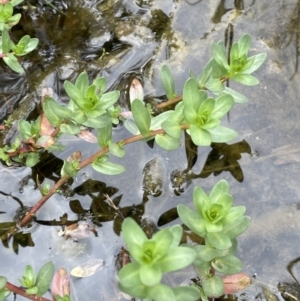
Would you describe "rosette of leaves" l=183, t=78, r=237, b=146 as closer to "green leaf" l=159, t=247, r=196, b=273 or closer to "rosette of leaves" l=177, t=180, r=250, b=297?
"rosette of leaves" l=177, t=180, r=250, b=297

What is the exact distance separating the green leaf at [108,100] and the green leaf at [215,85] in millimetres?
547

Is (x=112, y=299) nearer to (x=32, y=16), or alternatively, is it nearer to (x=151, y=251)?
(x=151, y=251)

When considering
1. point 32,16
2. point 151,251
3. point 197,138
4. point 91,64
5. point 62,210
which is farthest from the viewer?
point 32,16

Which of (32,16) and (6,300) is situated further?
(32,16)

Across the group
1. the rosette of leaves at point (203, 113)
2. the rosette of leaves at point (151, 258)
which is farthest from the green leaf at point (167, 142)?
the rosette of leaves at point (151, 258)

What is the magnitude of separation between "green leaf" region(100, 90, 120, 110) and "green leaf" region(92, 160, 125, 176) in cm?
33

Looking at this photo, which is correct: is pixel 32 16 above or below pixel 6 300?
above

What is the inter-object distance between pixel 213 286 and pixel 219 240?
11.8 inches

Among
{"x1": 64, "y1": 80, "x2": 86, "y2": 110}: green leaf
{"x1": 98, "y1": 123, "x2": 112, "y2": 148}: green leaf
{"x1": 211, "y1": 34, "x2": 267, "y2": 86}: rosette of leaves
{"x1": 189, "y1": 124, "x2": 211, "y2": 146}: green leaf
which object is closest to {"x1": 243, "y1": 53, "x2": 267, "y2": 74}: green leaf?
{"x1": 211, "y1": 34, "x2": 267, "y2": 86}: rosette of leaves

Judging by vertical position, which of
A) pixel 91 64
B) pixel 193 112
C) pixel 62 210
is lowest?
pixel 62 210

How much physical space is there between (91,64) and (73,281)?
153 cm

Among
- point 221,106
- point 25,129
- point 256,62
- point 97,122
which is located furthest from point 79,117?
point 256,62

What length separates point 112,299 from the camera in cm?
271

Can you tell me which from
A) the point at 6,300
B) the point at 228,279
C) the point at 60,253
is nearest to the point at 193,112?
the point at 228,279
